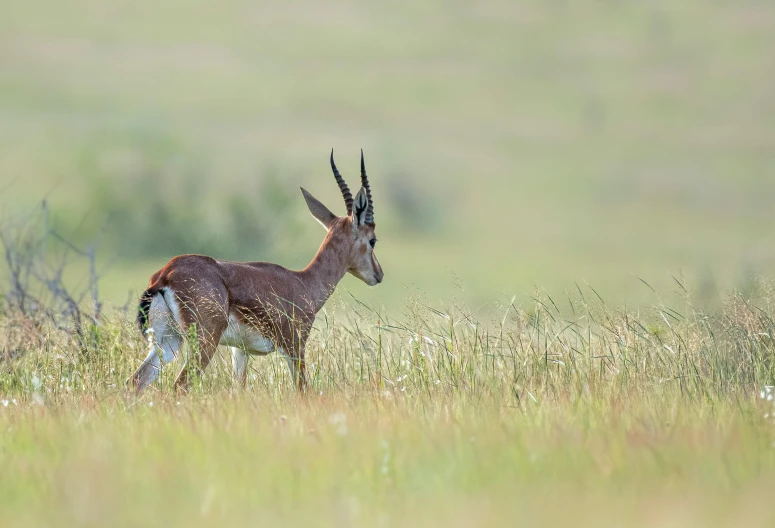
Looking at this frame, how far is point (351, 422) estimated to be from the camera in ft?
20.0

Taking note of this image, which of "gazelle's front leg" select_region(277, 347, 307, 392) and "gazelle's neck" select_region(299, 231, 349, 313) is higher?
"gazelle's neck" select_region(299, 231, 349, 313)

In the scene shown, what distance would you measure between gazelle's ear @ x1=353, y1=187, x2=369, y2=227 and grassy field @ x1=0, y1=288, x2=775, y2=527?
5.92ft

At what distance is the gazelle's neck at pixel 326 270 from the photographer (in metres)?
10.3

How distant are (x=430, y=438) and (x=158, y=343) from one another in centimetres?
385

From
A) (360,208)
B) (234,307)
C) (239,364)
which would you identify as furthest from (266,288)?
(360,208)

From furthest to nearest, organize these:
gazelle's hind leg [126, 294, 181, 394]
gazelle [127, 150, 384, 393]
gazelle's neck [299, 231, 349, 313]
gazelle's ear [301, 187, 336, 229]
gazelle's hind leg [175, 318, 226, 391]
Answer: gazelle's ear [301, 187, 336, 229] → gazelle's neck [299, 231, 349, 313] → gazelle [127, 150, 384, 393] → gazelle's hind leg [126, 294, 181, 394] → gazelle's hind leg [175, 318, 226, 391]

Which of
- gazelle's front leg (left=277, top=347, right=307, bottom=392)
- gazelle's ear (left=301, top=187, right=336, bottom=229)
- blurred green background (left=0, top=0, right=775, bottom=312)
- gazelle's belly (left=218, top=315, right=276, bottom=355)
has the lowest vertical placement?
gazelle's front leg (left=277, top=347, right=307, bottom=392)

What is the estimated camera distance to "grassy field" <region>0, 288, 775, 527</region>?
4.38 m

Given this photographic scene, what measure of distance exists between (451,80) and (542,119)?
1143 cm

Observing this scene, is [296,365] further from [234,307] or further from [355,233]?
[355,233]

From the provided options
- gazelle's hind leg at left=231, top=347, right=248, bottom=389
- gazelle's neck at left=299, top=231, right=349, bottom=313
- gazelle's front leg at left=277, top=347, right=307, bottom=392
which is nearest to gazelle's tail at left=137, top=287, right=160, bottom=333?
gazelle's hind leg at left=231, top=347, right=248, bottom=389

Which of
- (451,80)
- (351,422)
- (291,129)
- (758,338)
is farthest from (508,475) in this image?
(451,80)

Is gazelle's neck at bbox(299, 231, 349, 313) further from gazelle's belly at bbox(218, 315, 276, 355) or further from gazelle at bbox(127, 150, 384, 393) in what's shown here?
gazelle's belly at bbox(218, 315, 276, 355)

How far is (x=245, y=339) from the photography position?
9.28 m
